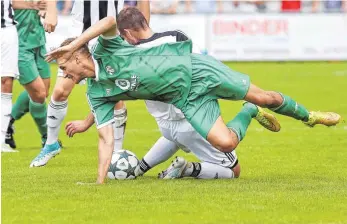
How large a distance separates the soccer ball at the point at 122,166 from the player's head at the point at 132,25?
1069 millimetres

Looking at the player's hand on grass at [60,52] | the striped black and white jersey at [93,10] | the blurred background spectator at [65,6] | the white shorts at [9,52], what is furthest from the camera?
the blurred background spectator at [65,6]

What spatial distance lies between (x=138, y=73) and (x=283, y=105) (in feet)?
5.00

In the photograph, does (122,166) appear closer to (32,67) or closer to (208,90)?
(208,90)

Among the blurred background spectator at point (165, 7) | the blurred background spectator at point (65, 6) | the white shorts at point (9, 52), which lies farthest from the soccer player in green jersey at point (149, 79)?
the blurred background spectator at point (65, 6)

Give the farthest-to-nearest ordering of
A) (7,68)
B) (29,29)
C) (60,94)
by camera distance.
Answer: (29,29)
(7,68)
(60,94)

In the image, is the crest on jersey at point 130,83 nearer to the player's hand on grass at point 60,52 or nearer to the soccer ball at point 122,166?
the player's hand on grass at point 60,52

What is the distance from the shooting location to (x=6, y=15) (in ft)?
41.3

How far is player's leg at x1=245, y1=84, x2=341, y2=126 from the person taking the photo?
9570 millimetres

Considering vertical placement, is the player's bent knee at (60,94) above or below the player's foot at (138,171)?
above

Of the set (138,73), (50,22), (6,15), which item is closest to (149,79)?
(138,73)

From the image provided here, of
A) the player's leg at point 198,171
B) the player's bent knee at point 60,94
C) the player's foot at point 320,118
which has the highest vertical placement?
the player's foot at point 320,118

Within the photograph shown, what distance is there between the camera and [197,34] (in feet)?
98.6

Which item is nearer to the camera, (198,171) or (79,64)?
(79,64)

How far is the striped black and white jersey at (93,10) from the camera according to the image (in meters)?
11.5
